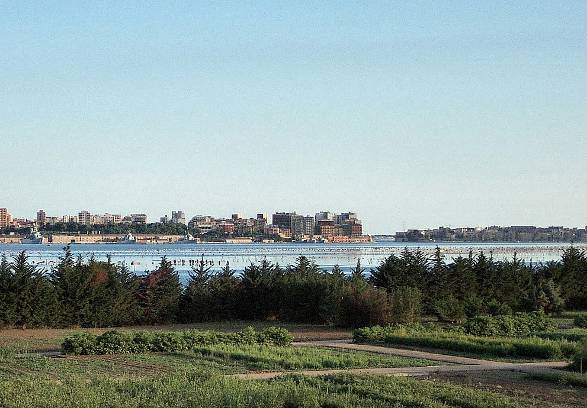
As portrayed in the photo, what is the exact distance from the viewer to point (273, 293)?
129ft

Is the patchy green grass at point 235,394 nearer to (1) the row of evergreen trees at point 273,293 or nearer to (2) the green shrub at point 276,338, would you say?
(2) the green shrub at point 276,338

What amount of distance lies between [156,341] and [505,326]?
12581 millimetres

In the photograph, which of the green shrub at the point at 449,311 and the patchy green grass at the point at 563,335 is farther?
the green shrub at the point at 449,311

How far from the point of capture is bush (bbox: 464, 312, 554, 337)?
98.8ft

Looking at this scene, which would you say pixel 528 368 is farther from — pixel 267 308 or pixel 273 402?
pixel 267 308

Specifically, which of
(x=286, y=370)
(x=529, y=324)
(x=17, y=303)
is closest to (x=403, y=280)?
(x=529, y=324)

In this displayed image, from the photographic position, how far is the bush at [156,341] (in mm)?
23938

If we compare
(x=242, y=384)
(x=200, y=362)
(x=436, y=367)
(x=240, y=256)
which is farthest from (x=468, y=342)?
(x=240, y=256)

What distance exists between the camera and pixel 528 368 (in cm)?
2125

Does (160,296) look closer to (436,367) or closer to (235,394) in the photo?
(436,367)

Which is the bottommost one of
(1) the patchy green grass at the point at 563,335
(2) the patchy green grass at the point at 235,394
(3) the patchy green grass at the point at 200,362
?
(3) the patchy green grass at the point at 200,362

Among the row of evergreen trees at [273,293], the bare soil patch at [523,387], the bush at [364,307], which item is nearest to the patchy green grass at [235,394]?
the bare soil patch at [523,387]

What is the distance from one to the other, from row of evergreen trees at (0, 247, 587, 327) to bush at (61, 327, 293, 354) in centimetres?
801

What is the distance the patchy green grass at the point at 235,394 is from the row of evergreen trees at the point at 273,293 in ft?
56.1
